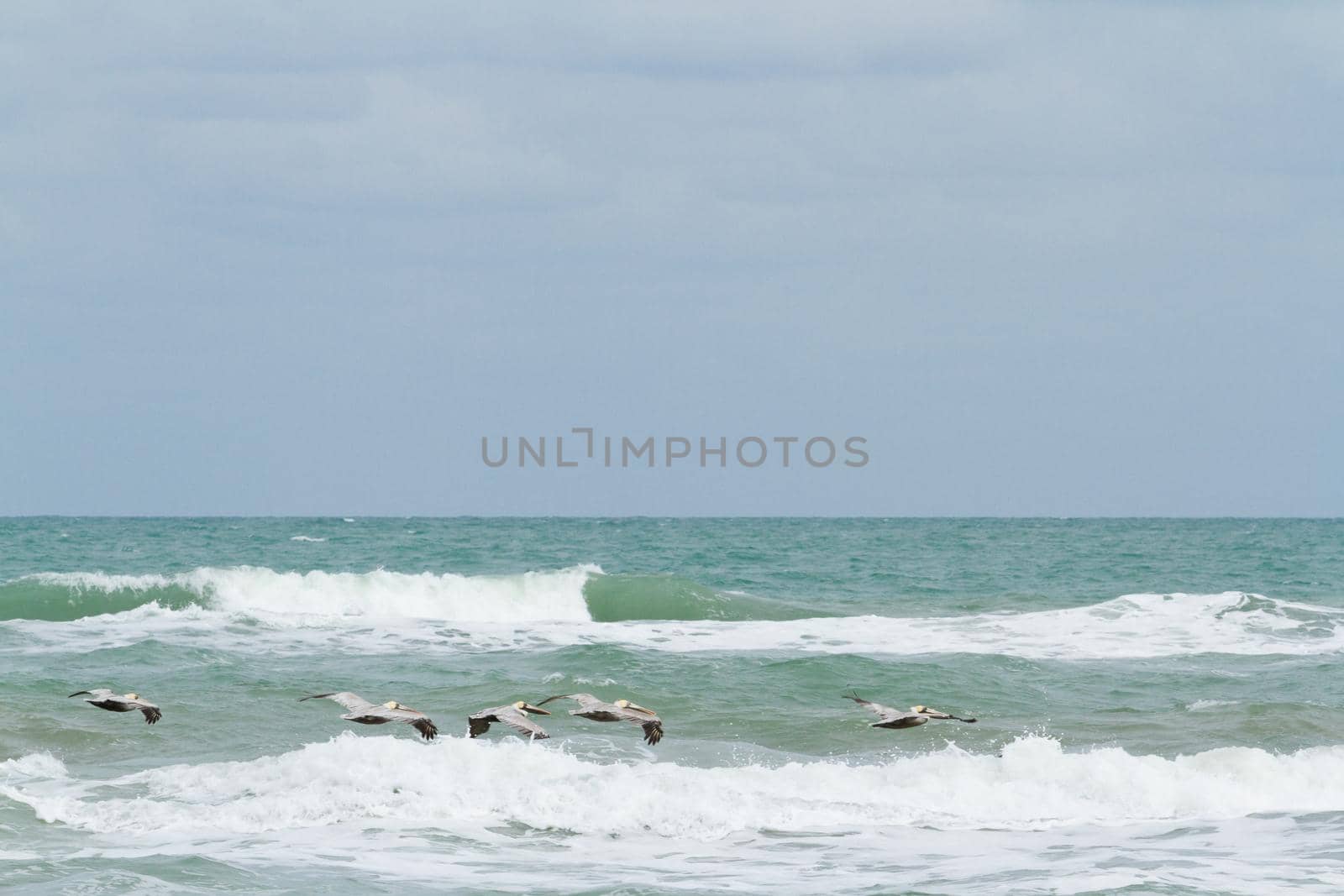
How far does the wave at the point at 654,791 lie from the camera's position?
13453 mm

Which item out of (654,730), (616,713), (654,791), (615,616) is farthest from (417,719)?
(615,616)

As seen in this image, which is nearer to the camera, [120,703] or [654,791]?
[120,703]

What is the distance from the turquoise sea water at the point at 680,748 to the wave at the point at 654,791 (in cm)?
4

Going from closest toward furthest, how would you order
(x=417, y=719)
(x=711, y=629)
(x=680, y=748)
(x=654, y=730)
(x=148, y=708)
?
(x=417, y=719), (x=654, y=730), (x=148, y=708), (x=680, y=748), (x=711, y=629)

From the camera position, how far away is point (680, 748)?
16656 mm

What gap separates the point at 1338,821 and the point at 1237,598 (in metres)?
18.9

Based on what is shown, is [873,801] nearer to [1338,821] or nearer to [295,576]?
[1338,821]

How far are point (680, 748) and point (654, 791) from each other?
104 inches

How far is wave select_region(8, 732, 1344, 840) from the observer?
13.5m

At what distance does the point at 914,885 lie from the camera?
11.6 meters

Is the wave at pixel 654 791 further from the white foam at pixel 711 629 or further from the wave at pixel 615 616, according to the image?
the wave at pixel 615 616

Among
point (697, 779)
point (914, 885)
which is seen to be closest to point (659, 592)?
point (697, 779)

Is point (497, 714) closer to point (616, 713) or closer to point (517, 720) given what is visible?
point (517, 720)

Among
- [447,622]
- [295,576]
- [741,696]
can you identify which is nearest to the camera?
[741,696]
